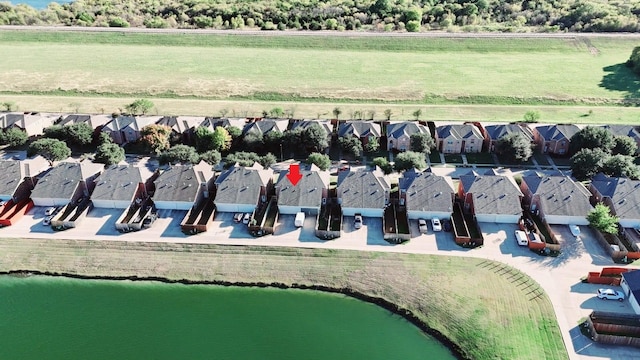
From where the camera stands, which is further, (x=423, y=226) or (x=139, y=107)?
(x=139, y=107)

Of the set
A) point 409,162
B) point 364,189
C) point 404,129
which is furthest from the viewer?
point 404,129

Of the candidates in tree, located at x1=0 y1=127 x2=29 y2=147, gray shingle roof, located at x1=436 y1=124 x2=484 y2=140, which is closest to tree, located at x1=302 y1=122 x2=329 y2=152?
gray shingle roof, located at x1=436 y1=124 x2=484 y2=140

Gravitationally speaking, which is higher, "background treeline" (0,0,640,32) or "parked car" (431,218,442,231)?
"background treeline" (0,0,640,32)

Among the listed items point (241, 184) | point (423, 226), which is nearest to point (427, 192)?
point (423, 226)

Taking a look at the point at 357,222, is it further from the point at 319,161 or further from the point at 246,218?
the point at 246,218

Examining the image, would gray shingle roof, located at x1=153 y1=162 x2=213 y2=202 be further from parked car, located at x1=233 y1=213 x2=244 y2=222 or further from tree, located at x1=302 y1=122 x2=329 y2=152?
tree, located at x1=302 y1=122 x2=329 y2=152
